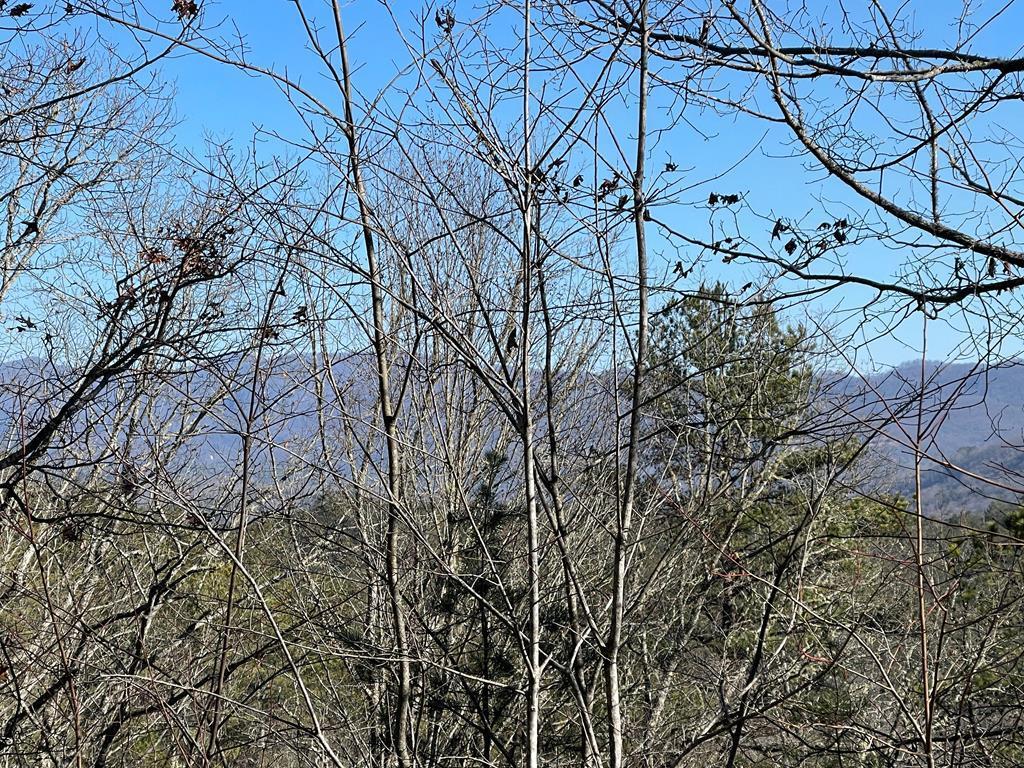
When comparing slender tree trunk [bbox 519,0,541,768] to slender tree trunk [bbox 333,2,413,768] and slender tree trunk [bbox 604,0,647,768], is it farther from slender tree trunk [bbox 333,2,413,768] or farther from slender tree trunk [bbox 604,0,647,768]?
slender tree trunk [bbox 333,2,413,768]

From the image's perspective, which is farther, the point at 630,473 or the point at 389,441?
the point at 389,441

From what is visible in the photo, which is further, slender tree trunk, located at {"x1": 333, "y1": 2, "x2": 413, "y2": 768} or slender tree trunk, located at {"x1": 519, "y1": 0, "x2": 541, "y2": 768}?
slender tree trunk, located at {"x1": 333, "y1": 2, "x2": 413, "y2": 768}

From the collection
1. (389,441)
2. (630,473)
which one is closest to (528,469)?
(630,473)

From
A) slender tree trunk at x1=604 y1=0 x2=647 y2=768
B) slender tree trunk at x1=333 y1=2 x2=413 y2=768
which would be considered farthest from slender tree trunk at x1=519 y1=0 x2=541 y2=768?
slender tree trunk at x1=333 y1=2 x2=413 y2=768

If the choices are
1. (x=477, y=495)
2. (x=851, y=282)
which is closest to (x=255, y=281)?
(x=851, y=282)

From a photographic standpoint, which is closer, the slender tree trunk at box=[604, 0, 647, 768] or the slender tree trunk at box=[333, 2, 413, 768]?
the slender tree trunk at box=[604, 0, 647, 768]

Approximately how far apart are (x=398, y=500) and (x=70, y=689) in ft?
3.24

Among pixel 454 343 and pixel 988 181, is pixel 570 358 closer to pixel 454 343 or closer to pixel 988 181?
pixel 988 181

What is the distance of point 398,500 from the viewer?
2.27m

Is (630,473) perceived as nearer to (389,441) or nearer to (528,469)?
(528,469)

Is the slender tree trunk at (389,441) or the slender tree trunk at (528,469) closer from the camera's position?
the slender tree trunk at (528,469)

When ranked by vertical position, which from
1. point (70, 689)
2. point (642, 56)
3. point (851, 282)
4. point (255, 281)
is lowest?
point (70, 689)

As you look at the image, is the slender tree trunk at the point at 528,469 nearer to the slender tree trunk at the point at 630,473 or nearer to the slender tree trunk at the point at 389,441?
the slender tree trunk at the point at 630,473

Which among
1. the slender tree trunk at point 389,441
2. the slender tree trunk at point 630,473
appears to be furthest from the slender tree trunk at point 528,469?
the slender tree trunk at point 389,441
